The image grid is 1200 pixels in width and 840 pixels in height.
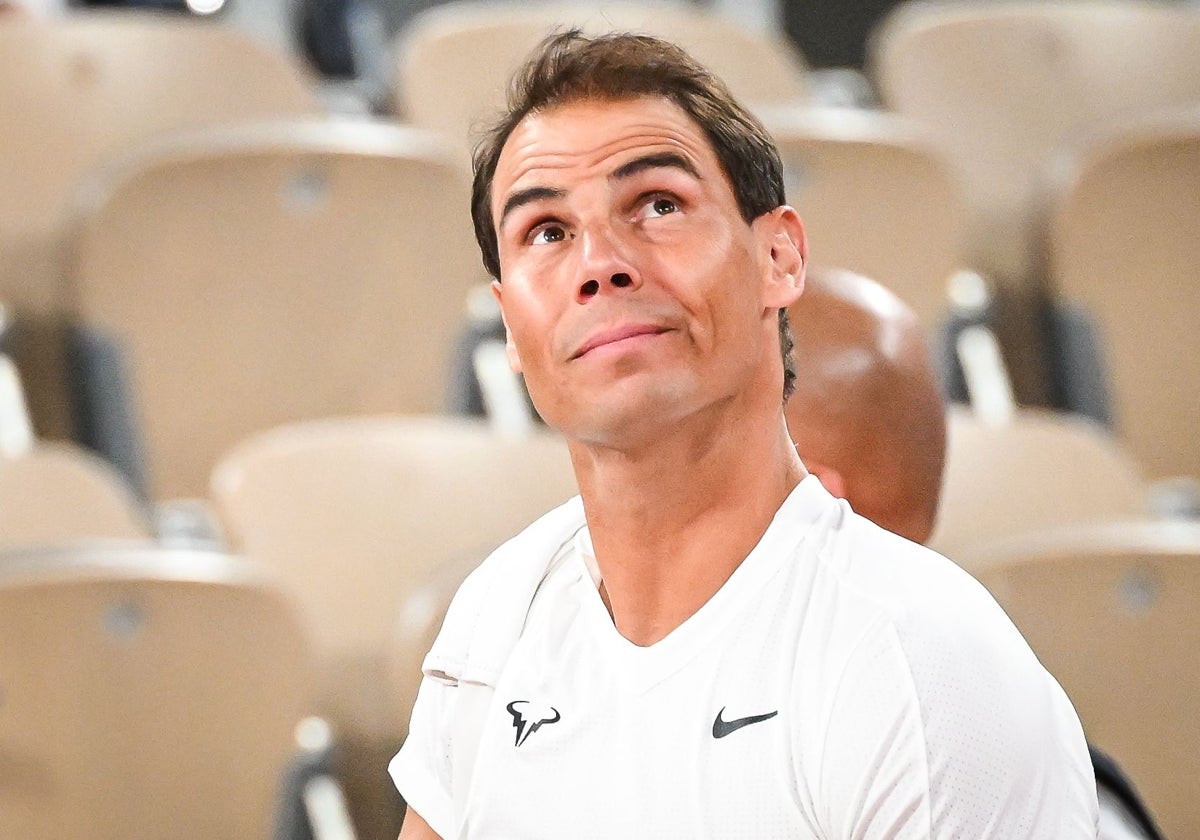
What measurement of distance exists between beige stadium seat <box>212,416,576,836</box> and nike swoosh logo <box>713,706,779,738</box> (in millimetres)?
957

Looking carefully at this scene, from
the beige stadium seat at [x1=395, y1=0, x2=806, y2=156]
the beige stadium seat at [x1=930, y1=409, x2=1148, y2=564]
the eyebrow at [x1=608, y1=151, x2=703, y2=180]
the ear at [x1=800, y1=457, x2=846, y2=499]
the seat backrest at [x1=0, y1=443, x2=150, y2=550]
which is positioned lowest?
the beige stadium seat at [x1=930, y1=409, x2=1148, y2=564]

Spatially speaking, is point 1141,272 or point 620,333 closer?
point 620,333

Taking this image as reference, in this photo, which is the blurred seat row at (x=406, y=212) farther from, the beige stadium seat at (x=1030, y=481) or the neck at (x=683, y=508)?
the neck at (x=683, y=508)

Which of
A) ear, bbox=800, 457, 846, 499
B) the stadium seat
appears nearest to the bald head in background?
ear, bbox=800, 457, 846, 499

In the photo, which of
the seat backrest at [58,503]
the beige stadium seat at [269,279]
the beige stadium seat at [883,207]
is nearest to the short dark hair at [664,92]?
the seat backrest at [58,503]

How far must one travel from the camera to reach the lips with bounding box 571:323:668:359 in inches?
29.8

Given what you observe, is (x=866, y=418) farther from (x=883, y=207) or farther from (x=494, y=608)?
(x=883, y=207)

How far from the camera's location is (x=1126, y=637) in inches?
62.0

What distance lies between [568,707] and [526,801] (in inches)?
1.8

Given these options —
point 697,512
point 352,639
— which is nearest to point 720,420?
point 697,512

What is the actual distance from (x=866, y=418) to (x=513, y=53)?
1.76 m

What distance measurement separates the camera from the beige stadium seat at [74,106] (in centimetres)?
225

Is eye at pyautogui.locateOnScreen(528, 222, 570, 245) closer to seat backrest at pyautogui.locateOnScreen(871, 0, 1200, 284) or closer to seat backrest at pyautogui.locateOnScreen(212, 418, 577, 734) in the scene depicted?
seat backrest at pyautogui.locateOnScreen(212, 418, 577, 734)

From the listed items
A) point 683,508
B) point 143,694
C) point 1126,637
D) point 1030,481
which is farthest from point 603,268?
point 1030,481
